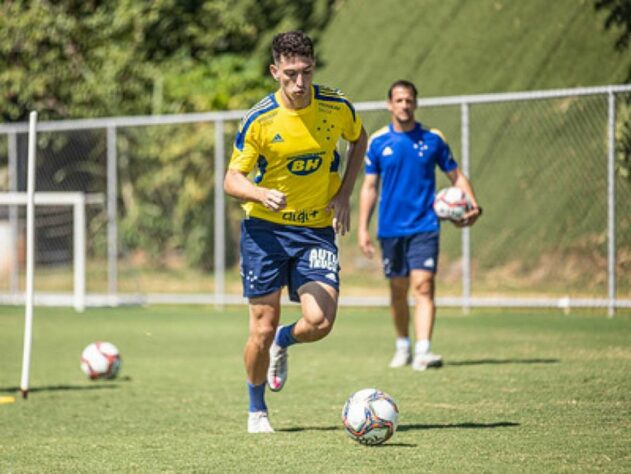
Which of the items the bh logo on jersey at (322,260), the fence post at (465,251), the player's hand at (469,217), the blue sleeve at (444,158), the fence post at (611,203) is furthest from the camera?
the fence post at (465,251)

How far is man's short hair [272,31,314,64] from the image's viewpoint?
6.91 metres

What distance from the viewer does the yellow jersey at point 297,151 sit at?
Answer: 7.13 meters

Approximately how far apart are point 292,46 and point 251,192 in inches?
33.9

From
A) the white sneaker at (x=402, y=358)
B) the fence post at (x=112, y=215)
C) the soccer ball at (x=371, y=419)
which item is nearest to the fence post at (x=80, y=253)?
the fence post at (x=112, y=215)

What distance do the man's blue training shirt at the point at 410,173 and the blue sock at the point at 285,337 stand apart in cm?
342

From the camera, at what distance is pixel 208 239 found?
848 inches

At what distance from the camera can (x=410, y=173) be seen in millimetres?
10984

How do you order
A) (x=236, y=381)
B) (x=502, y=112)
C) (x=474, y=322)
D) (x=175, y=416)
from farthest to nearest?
1. (x=502, y=112)
2. (x=474, y=322)
3. (x=236, y=381)
4. (x=175, y=416)

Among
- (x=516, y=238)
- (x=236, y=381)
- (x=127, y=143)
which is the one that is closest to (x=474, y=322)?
(x=516, y=238)

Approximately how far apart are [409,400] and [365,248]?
8.27ft

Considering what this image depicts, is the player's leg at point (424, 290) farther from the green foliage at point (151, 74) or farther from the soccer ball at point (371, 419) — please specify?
the green foliage at point (151, 74)

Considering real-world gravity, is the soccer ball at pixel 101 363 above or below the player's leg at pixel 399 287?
below

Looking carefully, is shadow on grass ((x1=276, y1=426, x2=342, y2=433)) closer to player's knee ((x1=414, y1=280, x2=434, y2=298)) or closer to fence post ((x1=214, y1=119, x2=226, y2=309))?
player's knee ((x1=414, y1=280, x2=434, y2=298))

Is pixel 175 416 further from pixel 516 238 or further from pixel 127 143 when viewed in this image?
pixel 127 143
